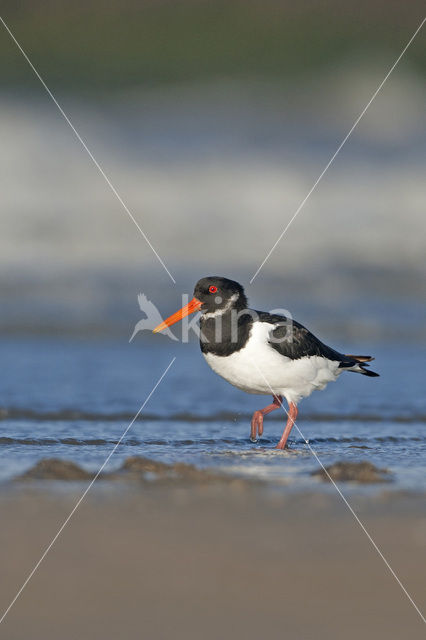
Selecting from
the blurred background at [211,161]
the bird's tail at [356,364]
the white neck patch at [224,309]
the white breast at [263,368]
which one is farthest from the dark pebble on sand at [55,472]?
the blurred background at [211,161]

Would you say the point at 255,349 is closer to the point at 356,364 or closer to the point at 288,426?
the point at 288,426

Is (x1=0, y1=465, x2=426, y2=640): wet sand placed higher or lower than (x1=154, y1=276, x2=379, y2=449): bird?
lower

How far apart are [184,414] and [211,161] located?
41.1ft

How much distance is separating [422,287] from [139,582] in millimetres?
12137

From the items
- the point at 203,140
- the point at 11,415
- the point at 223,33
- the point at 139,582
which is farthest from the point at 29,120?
the point at 139,582

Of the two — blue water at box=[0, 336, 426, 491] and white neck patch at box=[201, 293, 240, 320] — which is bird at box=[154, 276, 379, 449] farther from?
blue water at box=[0, 336, 426, 491]

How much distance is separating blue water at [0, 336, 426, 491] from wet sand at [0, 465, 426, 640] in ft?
2.18

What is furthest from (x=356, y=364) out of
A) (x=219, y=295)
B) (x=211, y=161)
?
(x=211, y=161)

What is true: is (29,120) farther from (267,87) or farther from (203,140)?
(267,87)

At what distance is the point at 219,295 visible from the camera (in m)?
6.62

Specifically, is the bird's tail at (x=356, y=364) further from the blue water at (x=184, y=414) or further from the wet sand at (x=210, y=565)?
the wet sand at (x=210, y=565)

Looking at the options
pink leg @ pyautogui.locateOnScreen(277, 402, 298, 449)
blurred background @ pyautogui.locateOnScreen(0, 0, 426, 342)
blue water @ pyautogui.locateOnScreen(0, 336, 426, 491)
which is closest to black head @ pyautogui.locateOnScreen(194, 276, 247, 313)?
pink leg @ pyautogui.locateOnScreen(277, 402, 298, 449)

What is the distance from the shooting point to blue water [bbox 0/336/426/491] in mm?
5684

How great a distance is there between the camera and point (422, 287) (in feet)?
48.0
